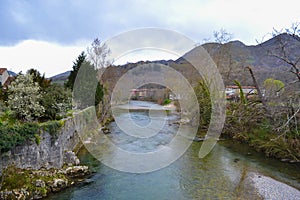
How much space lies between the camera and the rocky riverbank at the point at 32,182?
7393mm

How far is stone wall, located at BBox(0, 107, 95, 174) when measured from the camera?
8.05m

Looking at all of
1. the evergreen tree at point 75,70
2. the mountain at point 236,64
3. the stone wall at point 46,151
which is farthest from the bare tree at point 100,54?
the stone wall at point 46,151

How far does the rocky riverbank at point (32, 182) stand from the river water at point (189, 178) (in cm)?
34

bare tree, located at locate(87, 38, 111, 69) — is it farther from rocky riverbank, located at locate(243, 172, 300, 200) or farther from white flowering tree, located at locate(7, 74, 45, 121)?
rocky riverbank, located at locate(243, 172, 300, 200)

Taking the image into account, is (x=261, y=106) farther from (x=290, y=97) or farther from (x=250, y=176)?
(x=250, y=176)

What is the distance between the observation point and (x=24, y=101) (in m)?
10.5

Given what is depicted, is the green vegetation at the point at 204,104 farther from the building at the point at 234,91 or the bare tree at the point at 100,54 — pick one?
the bare tree at the point at 100,54

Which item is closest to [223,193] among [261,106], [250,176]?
[250,176]

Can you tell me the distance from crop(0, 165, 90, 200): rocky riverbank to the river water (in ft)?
1.12

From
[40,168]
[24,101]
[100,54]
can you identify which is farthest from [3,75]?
[40,168]

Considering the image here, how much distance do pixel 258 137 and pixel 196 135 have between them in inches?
184

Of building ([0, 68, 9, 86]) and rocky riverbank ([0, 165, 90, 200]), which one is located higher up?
building ([0, 68, 9, 86])

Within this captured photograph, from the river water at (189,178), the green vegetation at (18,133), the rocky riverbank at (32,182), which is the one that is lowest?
the river water at (189,178)

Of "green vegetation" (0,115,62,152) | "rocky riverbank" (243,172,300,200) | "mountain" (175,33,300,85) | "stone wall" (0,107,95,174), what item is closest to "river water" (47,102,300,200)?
"rocky riverbank" (243,172,300,200)
